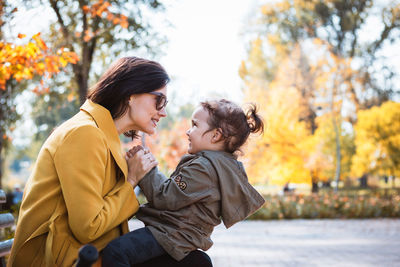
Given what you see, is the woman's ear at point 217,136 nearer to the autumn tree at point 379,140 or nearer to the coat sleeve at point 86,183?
the coat sleeve at point 86,183

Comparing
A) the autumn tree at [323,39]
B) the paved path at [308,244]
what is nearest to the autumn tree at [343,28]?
the autumn tree at [323,39]

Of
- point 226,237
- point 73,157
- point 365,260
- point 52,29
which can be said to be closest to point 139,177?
point 73,157

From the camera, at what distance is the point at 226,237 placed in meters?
11.6

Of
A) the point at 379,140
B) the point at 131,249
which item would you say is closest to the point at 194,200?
the point at 131,249

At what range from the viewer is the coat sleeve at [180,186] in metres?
2.37

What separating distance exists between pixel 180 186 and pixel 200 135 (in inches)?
16.6

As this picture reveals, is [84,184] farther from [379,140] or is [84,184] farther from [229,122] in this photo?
[379,140]

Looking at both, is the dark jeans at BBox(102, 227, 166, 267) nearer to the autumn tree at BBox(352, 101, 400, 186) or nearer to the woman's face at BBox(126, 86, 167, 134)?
the woman's face at BBox(126, 86, 167, 134)

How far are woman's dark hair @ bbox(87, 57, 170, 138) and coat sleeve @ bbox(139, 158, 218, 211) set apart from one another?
37 centimetres

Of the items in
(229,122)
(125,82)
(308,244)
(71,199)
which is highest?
(125,82)

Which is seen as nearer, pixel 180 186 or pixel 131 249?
pixel 131 249

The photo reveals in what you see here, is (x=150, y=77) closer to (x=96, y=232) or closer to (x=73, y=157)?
(x=73, y=157)

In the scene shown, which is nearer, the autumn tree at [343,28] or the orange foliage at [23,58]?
the orange foliage at [23,58]

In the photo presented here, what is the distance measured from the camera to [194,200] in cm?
238
